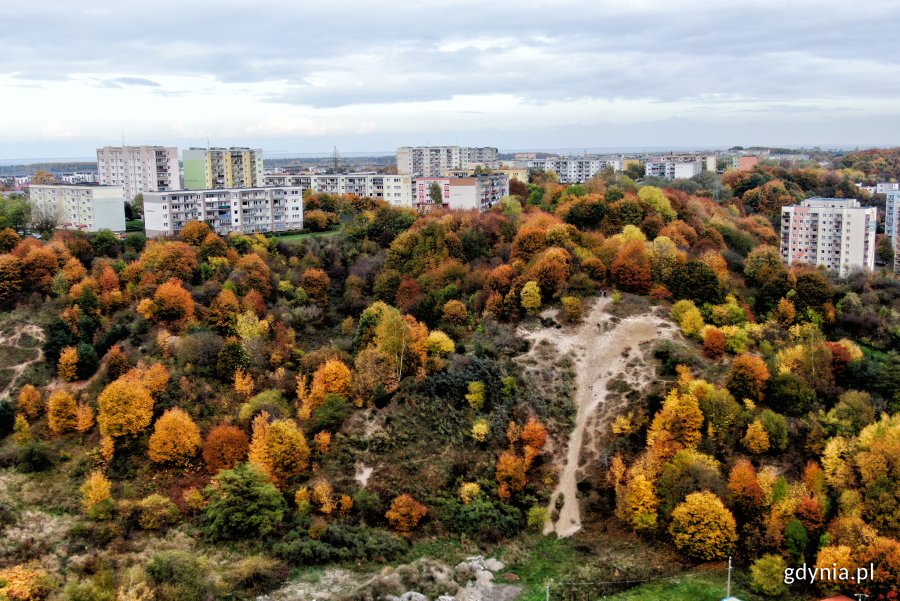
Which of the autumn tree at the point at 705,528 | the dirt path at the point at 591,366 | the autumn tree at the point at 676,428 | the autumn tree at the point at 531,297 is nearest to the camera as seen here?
the autumn tree at the point at 705,528

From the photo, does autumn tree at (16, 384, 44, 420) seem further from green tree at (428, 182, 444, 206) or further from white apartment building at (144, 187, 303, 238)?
green tree at (428, 182, 444, 206)

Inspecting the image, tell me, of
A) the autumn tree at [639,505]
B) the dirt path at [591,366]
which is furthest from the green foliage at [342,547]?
the autumn tree at [639,505]

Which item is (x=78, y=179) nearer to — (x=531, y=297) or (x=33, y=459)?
(x=33, y=459)

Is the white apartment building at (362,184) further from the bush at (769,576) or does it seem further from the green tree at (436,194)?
the bush at (769,576)

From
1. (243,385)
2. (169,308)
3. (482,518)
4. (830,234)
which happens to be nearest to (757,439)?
(482,518)

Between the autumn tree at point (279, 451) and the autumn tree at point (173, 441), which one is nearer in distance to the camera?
the autumn tree at point (279, 451)
